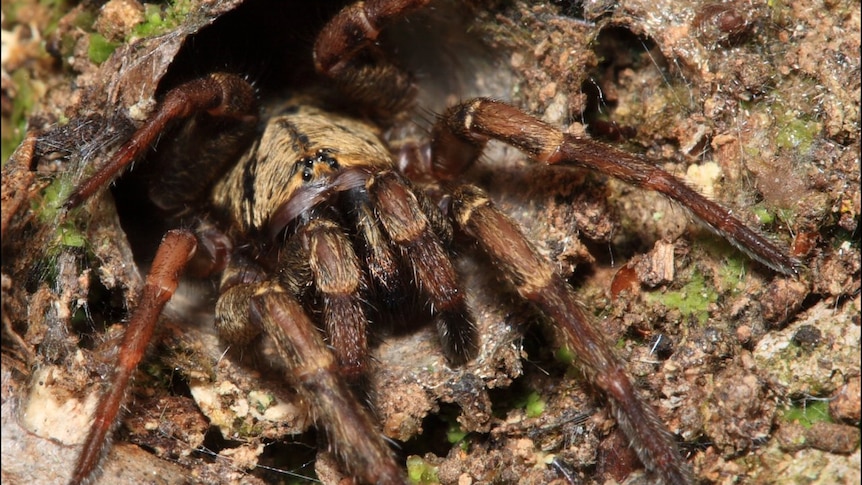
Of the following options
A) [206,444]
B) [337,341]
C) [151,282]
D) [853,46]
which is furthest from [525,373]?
[853,46]

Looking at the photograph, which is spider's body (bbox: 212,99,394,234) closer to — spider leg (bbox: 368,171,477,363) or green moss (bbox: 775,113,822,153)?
spider leg (bbox: 368,171,477,363)

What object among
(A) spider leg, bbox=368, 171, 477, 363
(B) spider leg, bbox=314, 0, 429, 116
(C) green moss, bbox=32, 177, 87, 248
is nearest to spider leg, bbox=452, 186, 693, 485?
(A) spider leg, bbox=368, 171, 477, 363

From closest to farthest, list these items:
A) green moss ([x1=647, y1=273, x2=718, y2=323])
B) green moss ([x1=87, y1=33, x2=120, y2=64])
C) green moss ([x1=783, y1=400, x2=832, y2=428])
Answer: green moss ([x1=783, y1=400, x2=832, y2=428]), green moss ([x1=647, y1=273, x2=718, y2=323]), green moss ([x1=87, y1=33, x2=120, y2=64])

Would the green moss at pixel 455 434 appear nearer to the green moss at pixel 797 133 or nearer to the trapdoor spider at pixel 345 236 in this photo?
the trapdoor spider at pixel 345 236

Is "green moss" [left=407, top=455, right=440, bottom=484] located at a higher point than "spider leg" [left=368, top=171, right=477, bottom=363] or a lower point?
lower

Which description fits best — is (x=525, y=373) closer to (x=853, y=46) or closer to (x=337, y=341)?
(x=337, y=341)

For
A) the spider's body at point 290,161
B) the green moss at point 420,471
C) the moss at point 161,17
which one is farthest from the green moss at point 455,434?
the moss at point 161,17
